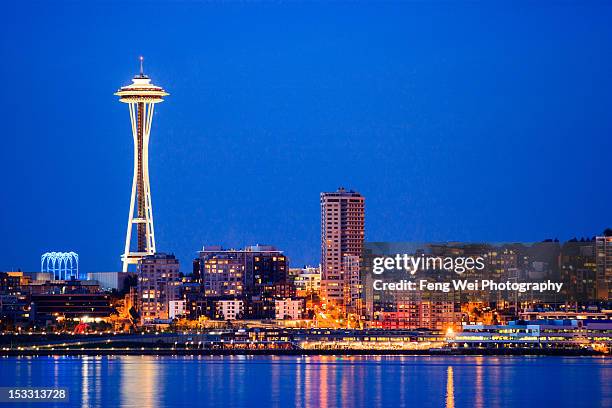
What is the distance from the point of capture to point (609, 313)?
135 meters

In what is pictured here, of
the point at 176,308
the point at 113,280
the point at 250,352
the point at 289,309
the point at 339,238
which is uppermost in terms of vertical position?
the point at 339,238

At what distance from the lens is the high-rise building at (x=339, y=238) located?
17700 cm

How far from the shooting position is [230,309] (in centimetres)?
17162

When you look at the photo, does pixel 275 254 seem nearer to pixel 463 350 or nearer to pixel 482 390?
pixel 463 350

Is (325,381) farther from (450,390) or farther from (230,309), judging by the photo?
(230,309)

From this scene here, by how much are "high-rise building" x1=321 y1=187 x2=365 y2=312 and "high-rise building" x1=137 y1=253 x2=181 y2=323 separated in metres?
14.5

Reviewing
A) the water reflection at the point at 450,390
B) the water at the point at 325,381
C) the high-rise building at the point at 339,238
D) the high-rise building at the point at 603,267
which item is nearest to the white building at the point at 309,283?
the high-rise building at the point at 339,238

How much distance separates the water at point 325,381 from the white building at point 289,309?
146 ft

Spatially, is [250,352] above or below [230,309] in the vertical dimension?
below

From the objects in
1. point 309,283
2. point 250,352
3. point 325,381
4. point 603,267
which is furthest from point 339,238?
point 325,381

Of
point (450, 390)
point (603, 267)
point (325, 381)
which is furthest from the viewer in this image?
point (603, 267)

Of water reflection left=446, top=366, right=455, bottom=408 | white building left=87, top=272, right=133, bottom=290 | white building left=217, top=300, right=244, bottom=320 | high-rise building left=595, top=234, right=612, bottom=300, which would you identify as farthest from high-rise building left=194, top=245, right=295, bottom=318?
water reflection left=446, top=366, right=455, bottom=408

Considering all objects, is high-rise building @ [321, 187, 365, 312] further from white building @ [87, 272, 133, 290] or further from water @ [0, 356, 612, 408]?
water @ [0, 356, 612, 408]

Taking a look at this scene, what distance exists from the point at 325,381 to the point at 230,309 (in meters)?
77.5
